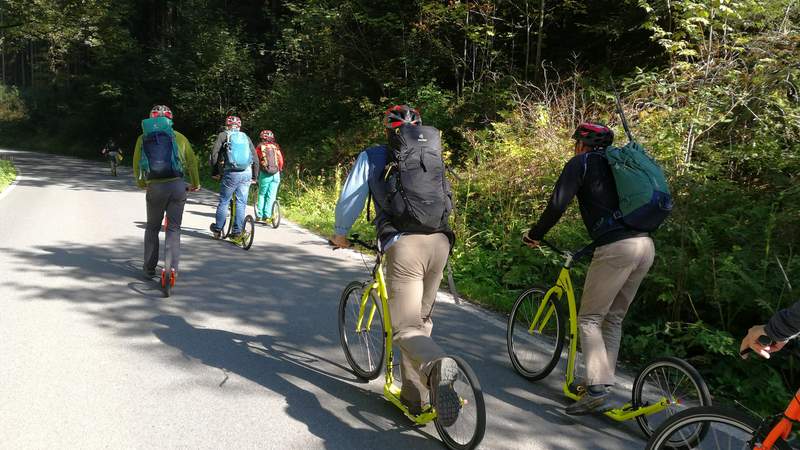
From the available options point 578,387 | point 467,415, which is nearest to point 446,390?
point 467,415

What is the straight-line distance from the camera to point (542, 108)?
34.4ft

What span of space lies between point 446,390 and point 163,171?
4.70 m

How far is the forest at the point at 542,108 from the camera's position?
5453 millimetres

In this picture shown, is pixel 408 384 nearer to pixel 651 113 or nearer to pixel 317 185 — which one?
pixel 651 113

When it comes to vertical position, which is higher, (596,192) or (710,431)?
(596,192)

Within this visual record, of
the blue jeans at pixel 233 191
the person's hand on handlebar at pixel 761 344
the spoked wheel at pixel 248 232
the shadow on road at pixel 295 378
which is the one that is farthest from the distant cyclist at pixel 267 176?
the person's hand on handlebar at pixel 761 344

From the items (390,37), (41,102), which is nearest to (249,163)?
(390,37)

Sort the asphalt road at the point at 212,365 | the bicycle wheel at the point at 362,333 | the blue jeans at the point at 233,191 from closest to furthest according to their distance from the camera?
the asphalt road at the point at 212,365 → the bicycle wheel at the point at 362,333 → the blue jeans at the point at 233,191

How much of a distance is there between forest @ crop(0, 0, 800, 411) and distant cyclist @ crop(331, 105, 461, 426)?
2.47 meters

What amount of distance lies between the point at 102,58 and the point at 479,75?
30.6 meters

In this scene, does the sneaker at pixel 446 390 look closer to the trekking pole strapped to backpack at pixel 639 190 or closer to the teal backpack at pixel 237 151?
the trekking pole strapped to backpack at pixel 639 190

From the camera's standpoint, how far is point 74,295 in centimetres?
651

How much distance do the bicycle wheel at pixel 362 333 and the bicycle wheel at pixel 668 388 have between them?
1.77m

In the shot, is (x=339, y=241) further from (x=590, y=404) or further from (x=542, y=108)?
(x=542, y=108)
